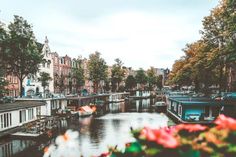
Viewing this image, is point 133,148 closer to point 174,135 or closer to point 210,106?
point 174,135

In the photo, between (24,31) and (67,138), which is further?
(24,31)

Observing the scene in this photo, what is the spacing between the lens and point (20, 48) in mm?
51906

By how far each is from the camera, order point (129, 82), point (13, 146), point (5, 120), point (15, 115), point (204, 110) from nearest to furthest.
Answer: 1. point (13, 146)
2. point (5, 120)
3. point (15, 115)
4. point (204, 110)
5. point (129, 82)

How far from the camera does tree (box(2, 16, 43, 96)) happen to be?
5166 centimetres

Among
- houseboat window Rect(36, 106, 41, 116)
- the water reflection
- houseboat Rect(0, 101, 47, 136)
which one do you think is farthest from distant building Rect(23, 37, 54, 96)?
the water reflection

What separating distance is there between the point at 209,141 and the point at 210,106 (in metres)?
42.2

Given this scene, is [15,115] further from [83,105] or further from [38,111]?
[83,105]

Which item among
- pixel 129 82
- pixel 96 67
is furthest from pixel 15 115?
pixel 129 82

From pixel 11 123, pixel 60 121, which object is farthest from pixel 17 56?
pixel 11 123

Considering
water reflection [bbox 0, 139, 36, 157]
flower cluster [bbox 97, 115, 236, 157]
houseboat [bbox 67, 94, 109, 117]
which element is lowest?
water reflection [bbox 0, 139, 36, 157]

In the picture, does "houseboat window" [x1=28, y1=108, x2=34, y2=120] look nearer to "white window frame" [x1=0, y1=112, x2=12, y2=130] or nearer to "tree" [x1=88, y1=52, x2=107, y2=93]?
"white window frame" [x1=0, y1=112, x2=12, y2=130]

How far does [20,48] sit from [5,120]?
18.0 m

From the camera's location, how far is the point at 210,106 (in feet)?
142

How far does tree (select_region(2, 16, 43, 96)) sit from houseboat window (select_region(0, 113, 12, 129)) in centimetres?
1688
